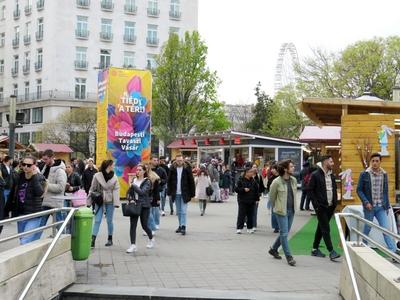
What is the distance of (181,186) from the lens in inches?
495

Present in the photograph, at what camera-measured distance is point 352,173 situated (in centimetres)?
1283

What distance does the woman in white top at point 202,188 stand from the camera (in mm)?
17188

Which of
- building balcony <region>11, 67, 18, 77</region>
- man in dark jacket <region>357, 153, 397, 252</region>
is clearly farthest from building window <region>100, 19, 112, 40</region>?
man in dark jacket <region>357, 153, 397, 252</region>

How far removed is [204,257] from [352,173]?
502 centimetres

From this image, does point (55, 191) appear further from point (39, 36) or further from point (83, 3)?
point (83, 3)

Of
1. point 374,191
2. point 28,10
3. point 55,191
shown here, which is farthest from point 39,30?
point 374,191

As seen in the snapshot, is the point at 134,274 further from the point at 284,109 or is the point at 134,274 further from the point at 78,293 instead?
the point at 284,109

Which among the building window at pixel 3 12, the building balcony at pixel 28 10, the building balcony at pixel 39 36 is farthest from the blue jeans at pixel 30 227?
the building window at pixel 3 12

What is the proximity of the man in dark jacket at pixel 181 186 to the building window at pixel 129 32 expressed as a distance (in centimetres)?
5468

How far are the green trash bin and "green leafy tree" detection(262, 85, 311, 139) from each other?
46028mm

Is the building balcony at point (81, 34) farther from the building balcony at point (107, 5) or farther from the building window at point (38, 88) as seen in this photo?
the building window at point (38, 88)

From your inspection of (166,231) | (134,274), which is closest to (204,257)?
(134,274)

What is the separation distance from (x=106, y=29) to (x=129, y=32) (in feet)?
9.37

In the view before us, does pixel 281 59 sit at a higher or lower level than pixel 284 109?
higher
